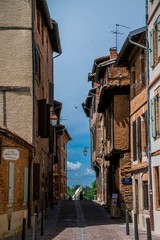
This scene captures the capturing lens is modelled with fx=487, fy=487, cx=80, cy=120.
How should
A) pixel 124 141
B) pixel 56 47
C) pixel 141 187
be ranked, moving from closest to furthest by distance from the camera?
pixel 141 187, pixel 124 141, pixel 56 47

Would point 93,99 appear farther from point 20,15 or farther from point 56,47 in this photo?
point 20,15

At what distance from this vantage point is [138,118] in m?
21.9

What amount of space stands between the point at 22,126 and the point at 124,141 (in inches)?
237

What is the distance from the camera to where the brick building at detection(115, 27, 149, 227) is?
67.9 feet

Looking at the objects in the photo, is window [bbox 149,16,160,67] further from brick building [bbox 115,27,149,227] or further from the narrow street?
the narrow street

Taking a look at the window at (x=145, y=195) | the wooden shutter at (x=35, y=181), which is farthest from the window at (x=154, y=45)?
the wooden shutter at (x=35, y=181)

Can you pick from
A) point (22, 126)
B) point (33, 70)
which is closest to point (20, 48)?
point (33, 70)

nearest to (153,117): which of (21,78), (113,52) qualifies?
(21,78)

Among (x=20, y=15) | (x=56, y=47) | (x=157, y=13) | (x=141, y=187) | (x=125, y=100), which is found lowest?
(x=141, y=187)

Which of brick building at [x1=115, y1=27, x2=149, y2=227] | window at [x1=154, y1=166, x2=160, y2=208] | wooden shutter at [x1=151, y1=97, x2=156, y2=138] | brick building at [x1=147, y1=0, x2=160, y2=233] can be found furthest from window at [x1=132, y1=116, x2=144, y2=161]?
window at [x1=154, y1=166, x2=160, y2=208]

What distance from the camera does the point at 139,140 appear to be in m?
21.7

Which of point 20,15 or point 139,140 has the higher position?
point 20,15

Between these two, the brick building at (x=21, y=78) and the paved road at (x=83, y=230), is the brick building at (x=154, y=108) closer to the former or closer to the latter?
the paved road at (x=83, y=230)

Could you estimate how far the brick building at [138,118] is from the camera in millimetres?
20703
